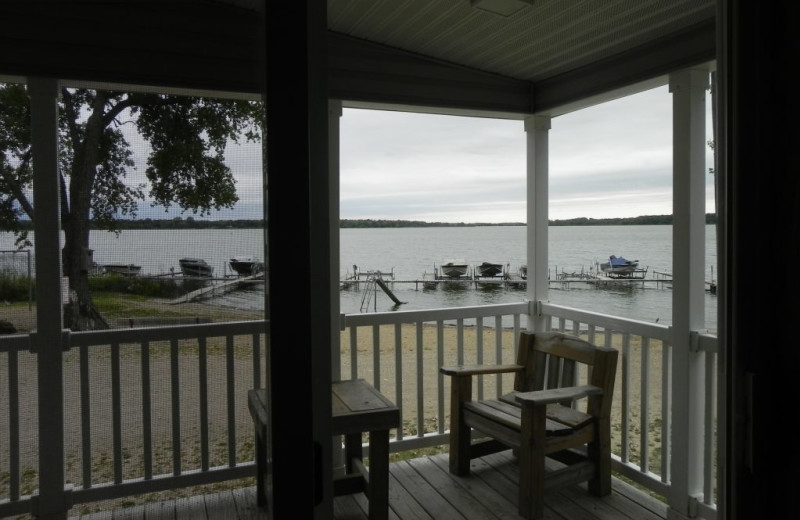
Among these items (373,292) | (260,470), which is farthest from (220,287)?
(373,292)

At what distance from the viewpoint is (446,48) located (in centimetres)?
319

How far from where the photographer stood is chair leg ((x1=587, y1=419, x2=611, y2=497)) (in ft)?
9.94

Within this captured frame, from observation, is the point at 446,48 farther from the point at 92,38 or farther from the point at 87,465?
the point at 87,465

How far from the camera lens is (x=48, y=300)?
28.2 inches

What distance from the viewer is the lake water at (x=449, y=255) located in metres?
0.80

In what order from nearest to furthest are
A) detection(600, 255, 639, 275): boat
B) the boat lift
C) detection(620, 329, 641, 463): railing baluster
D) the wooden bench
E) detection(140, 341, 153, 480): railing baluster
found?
detection(140, 341, 153, 480): railing baluster < the wooden bench < detection(620, 329, 641, 463): railing baluster < detection(600, 255, 639, 275): boat < the boat lift

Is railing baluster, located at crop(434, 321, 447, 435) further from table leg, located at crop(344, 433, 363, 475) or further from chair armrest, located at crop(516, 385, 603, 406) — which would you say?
chair armrest, located at crop(516, 385, 603, 406)

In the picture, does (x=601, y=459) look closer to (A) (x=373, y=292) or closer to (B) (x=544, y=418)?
(B) (x=544, y=418)

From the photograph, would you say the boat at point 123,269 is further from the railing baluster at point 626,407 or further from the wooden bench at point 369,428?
the railing baluster at point 626,407

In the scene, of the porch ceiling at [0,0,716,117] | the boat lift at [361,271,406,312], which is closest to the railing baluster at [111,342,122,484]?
the porch ceiling at [0,0,716,117]

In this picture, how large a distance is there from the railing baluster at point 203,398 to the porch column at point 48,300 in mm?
187

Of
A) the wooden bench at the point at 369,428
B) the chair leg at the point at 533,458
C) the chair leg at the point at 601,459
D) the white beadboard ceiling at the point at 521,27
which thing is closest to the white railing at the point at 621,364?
the chair leg at the point at 601,459

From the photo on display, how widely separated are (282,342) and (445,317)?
2877mm

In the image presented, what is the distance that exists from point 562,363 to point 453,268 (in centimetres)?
564
